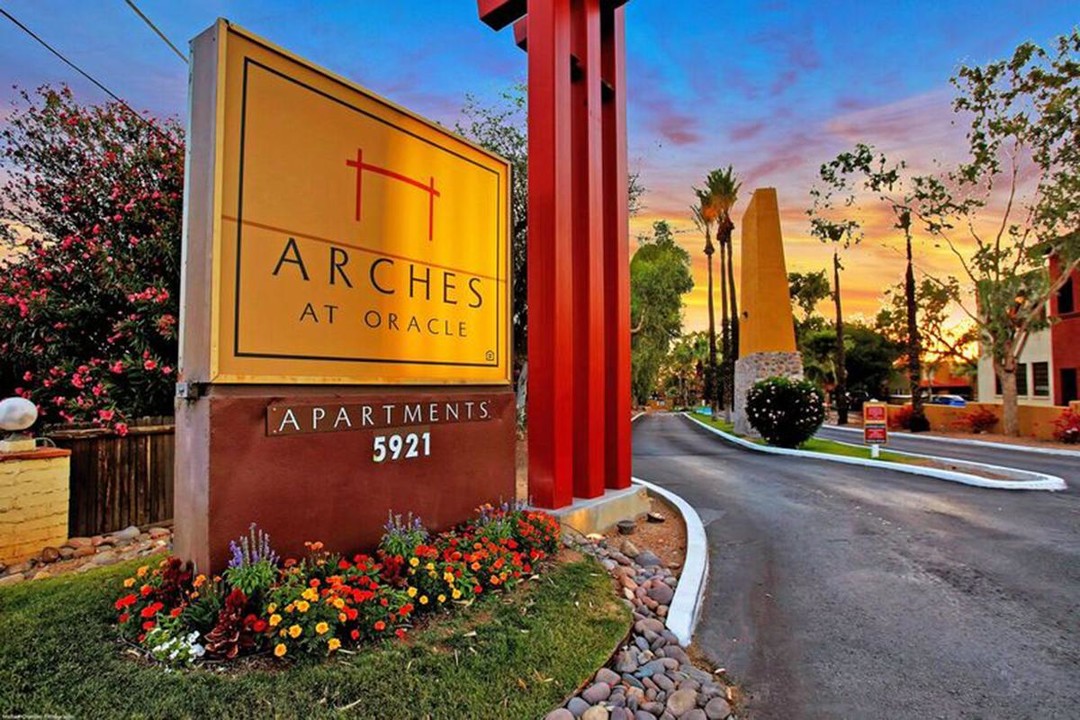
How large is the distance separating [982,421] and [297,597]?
86.0ft

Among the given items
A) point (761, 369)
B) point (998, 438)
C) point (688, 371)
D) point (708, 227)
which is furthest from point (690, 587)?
point (688, 371)

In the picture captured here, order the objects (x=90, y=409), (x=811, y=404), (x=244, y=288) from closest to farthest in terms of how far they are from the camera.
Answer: (x=244, y=288), (x=90, y=409), (x=811, y=404)

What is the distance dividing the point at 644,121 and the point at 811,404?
27.3 feet

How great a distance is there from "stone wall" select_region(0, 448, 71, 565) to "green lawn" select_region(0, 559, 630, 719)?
2.10 meters

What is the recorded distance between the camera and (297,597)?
274cm

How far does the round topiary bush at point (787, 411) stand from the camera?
14492 millimetres

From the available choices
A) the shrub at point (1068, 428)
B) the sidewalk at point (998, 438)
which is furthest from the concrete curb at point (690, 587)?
the shrub at point (1068, 428)

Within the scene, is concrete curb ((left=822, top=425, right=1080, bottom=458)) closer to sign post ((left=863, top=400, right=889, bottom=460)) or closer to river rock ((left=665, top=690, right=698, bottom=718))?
sign post ((left=863, top=400, right=889, bottom=460))

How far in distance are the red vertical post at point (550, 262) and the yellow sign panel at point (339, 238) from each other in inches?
30.3

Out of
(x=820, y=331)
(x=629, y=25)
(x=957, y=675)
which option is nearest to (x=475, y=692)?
(x=957, y=675)

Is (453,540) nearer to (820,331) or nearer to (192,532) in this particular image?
(192,532)

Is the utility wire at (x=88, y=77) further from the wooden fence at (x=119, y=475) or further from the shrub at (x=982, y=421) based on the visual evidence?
the shrub at (x=982, y=421)

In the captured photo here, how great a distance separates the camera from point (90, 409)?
6613 millimetres

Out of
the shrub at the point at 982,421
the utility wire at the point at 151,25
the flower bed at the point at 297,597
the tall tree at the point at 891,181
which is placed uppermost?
the tall tree at the point at 891,181
